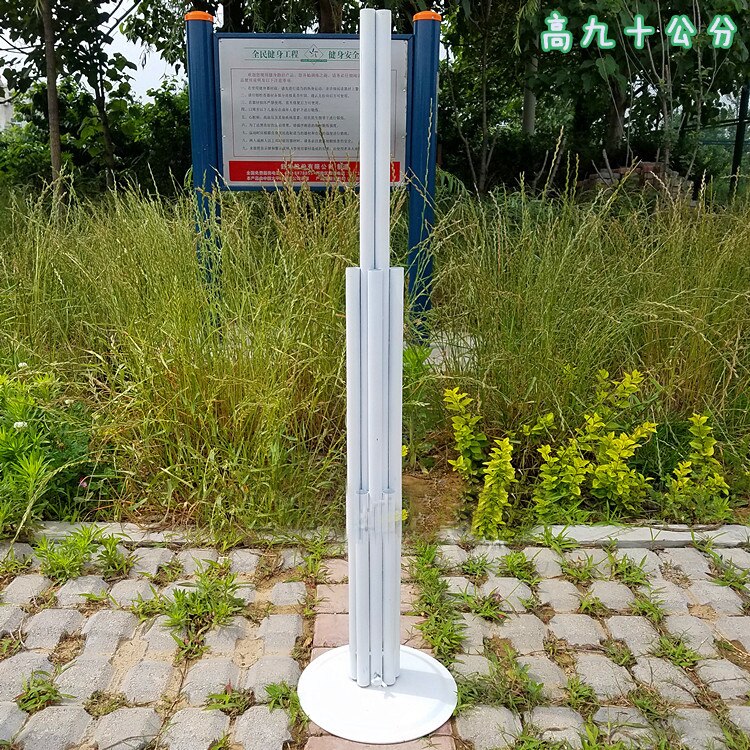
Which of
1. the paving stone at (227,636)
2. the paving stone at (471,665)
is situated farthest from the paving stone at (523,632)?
the paving stone at (227,636)

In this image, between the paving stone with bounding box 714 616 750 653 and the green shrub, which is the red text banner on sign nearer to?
the green shrub

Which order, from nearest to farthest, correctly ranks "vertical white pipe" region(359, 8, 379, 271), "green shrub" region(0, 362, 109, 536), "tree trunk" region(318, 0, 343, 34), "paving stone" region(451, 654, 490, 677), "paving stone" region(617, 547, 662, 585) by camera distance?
"vertical white pipe" region(359, 8, 379, 271) < "paving stone" region(451, 654, 490, 677) < "paving stone" region(617, 547, 662, 585) < "green shrub" region(0, 362, 109, 536) < "tree trunk" region(318, 0, 343, 34)

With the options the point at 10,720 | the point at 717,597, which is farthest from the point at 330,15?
the point at 10,720

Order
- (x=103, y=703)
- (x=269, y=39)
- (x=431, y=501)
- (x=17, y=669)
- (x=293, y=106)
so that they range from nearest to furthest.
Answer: (x=103, y=703) → (x=17, y=669) → (x=431, y=501) → (x=269, y=39) → (x=293, y=106)

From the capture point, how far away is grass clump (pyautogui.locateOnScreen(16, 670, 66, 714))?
1.91m

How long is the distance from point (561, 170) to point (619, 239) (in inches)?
265

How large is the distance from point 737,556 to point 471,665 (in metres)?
1.16

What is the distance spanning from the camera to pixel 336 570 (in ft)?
8.34

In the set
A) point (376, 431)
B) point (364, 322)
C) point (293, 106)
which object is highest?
point (293, 106)

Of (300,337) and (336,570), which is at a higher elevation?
(300,337)

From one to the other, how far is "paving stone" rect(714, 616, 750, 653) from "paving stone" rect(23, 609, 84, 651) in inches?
74.6

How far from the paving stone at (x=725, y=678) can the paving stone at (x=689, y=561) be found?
18.0 inches

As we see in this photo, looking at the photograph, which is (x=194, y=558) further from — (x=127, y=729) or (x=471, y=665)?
(x=471, y=665)

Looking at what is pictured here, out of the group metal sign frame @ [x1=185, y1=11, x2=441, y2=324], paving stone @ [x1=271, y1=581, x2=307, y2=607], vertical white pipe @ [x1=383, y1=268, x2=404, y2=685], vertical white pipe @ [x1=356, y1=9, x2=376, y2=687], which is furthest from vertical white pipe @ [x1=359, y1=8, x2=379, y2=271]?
metal sign frame @ [x1=185, y1=11, x2=441, y2=324]
